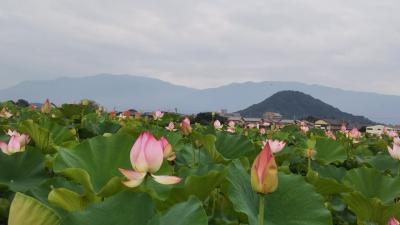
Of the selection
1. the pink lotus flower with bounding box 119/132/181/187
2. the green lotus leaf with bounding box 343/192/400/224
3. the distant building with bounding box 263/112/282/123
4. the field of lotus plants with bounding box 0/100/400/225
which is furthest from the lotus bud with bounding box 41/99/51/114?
the distant building with bounding box 263/112/282/123

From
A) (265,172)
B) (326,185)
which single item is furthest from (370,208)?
(265,172)

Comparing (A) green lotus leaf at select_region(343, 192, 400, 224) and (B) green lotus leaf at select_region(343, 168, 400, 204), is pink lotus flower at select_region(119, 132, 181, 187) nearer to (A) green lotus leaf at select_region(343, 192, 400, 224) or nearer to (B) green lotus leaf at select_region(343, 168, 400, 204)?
(A) green lotus leaf at select_region(343, 192, 400, 224)

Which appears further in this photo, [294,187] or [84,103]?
→ [84,103]

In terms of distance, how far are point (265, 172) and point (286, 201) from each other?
0.39 m

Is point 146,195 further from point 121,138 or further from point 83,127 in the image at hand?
point 83,127

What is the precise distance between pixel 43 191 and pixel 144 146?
37 cm

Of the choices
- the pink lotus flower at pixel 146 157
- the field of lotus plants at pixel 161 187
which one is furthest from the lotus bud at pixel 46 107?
the pink lotus flower at pixel 146 157

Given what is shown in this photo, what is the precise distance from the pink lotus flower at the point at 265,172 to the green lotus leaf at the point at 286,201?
0.25m

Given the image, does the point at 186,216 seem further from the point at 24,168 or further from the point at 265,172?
the point at 24,168

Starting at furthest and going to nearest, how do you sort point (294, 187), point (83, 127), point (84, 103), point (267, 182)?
point (84, 103)
point (83, 127)
point (294, 187)
point (267, 182)

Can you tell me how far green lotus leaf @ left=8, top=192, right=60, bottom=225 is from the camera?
2.49 feet

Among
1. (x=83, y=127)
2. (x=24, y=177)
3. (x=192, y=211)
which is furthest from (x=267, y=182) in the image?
(x=83, y=127)

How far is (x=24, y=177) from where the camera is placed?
1.63 meters

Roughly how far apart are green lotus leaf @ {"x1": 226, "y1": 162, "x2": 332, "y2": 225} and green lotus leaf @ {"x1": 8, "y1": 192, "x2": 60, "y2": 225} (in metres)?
0.55
